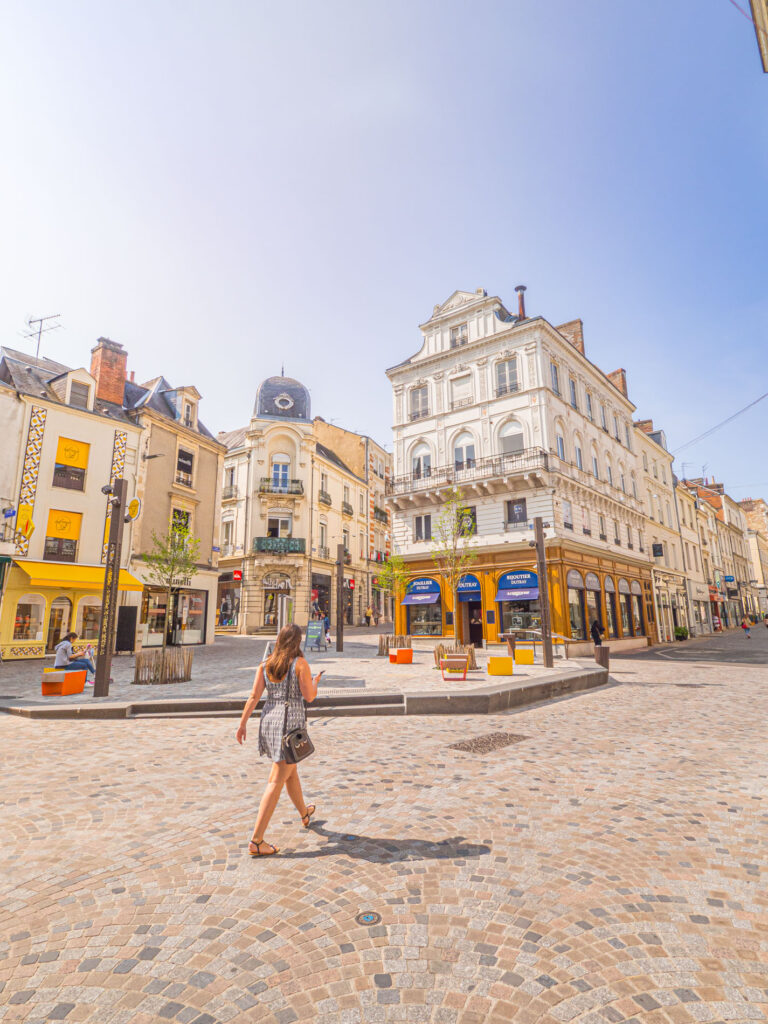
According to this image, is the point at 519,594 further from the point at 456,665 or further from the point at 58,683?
the point at 58,683

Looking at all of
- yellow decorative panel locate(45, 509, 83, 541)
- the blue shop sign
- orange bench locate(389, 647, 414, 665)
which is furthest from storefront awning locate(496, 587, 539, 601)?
yellow decorative panel locate(45, 509, 83, 541)

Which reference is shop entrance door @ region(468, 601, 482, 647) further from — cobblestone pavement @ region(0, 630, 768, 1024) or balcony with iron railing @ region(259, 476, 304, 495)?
cobblestone pavement @ region(0, 630, 768, 1024)

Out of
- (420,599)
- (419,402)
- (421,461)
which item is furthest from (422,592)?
(419,402)

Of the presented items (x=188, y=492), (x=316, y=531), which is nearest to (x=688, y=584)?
(x=316, y=531)

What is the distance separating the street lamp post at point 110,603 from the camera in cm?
1070

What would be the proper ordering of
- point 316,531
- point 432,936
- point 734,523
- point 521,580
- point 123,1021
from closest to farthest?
1. point 123,1021
2. point 432,936
3. point 521,580
4. point 316,531
5. point 734,523

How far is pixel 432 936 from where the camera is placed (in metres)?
2.74

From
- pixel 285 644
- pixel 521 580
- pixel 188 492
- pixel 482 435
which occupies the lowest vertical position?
pixel 285 644

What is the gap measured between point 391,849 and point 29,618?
19.7m

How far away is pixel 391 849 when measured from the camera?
377cm

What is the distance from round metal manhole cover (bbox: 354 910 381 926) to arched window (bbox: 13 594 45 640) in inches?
785

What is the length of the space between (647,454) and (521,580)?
1972 centimetres

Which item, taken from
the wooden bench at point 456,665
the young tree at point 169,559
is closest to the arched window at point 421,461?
the young tree at point 169,559

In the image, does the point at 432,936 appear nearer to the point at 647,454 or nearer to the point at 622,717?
the point at 622,717
